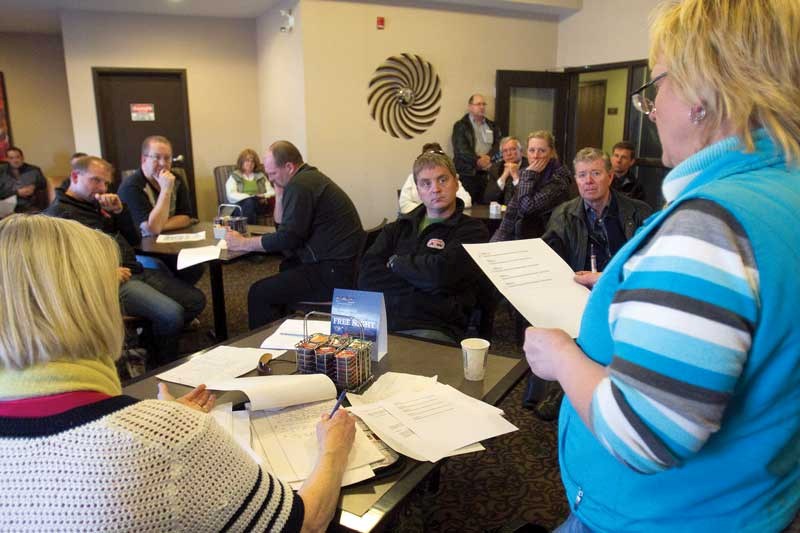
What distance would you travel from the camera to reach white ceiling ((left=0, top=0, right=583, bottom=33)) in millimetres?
5957

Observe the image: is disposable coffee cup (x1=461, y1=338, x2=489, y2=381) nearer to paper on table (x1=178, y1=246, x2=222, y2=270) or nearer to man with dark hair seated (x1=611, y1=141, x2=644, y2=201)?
paper on table (x1=178, y1=246, x2=222, y2=270)

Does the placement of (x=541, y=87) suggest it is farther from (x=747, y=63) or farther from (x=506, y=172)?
(x=747, y=63)

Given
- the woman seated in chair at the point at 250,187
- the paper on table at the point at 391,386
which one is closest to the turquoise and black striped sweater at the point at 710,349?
the paper on table at the point at 391,386

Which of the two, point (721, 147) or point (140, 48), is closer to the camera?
point (721, 147)

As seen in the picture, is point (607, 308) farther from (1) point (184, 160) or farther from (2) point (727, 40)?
(1) point (184, 160)

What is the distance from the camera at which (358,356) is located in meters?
1.48

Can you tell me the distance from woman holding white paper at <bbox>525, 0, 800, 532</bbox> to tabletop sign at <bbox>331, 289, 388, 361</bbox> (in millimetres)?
850

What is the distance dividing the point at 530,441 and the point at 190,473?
80.1 inches

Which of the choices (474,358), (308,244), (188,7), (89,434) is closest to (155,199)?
(308,244)

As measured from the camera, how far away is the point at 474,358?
154 cm

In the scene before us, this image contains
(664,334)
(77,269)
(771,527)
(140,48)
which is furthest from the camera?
(140,48)

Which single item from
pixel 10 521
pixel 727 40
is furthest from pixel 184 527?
pixel 727 40

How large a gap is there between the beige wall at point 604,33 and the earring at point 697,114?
5.95 meters

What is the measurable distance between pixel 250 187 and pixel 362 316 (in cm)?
514
